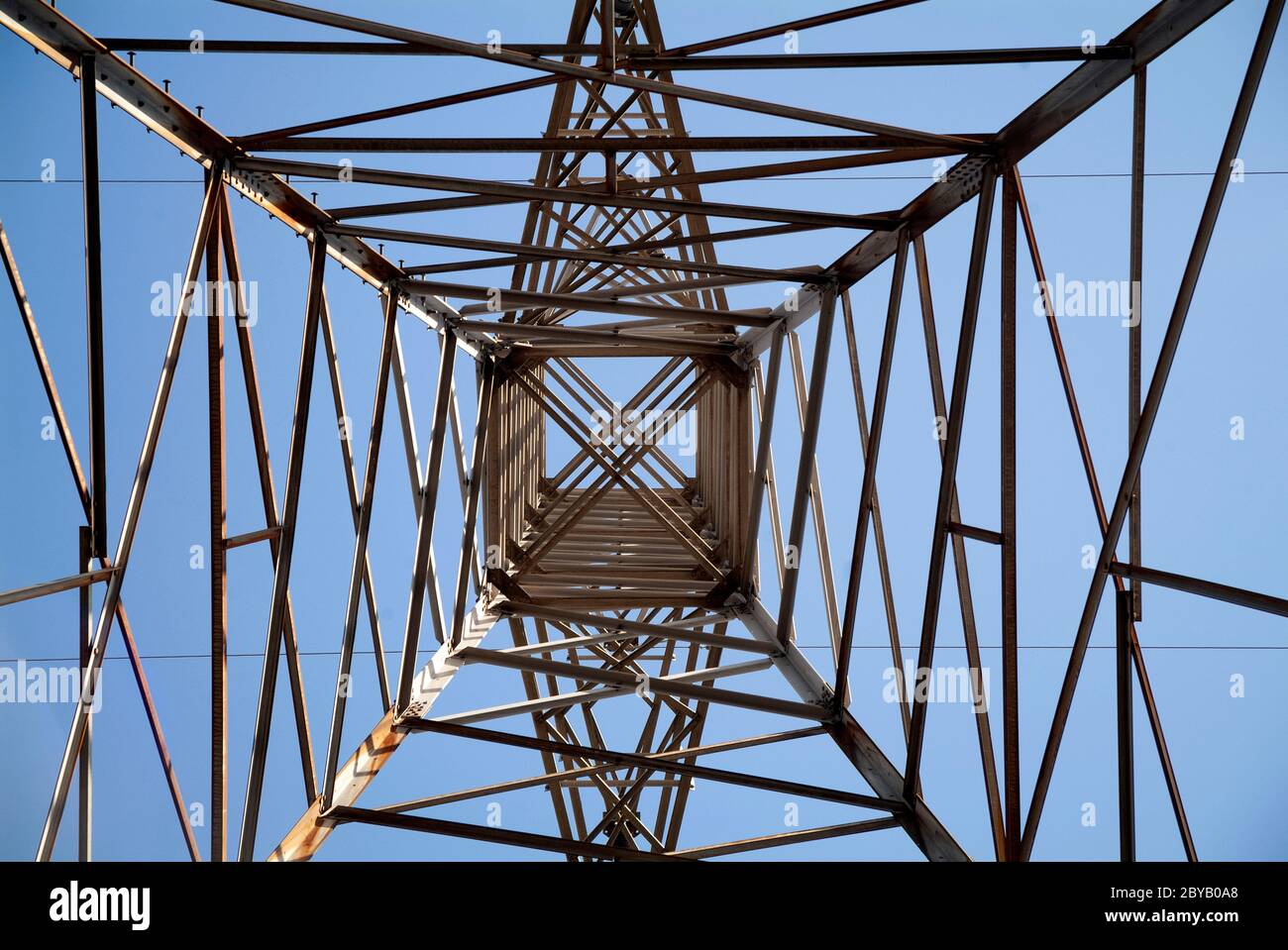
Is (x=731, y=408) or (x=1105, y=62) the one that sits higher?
(x=1105, y=62)

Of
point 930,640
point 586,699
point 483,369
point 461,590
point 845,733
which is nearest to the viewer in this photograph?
point 930,640

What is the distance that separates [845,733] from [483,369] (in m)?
9.98

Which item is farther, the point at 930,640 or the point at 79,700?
the point at 930,640

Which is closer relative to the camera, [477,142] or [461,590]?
[477,142]

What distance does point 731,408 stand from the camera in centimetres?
1708

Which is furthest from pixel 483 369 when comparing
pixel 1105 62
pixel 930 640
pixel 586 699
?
pixel 1105 62

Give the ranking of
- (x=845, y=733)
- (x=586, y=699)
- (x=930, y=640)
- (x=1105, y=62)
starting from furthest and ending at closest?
(x=586, y=699) < (x=845, y=733) < (x=930, y=640) < (x=1105, y=62)

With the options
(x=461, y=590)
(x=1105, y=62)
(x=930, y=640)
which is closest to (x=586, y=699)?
(x=461, y=590)

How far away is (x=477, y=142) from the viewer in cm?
769
